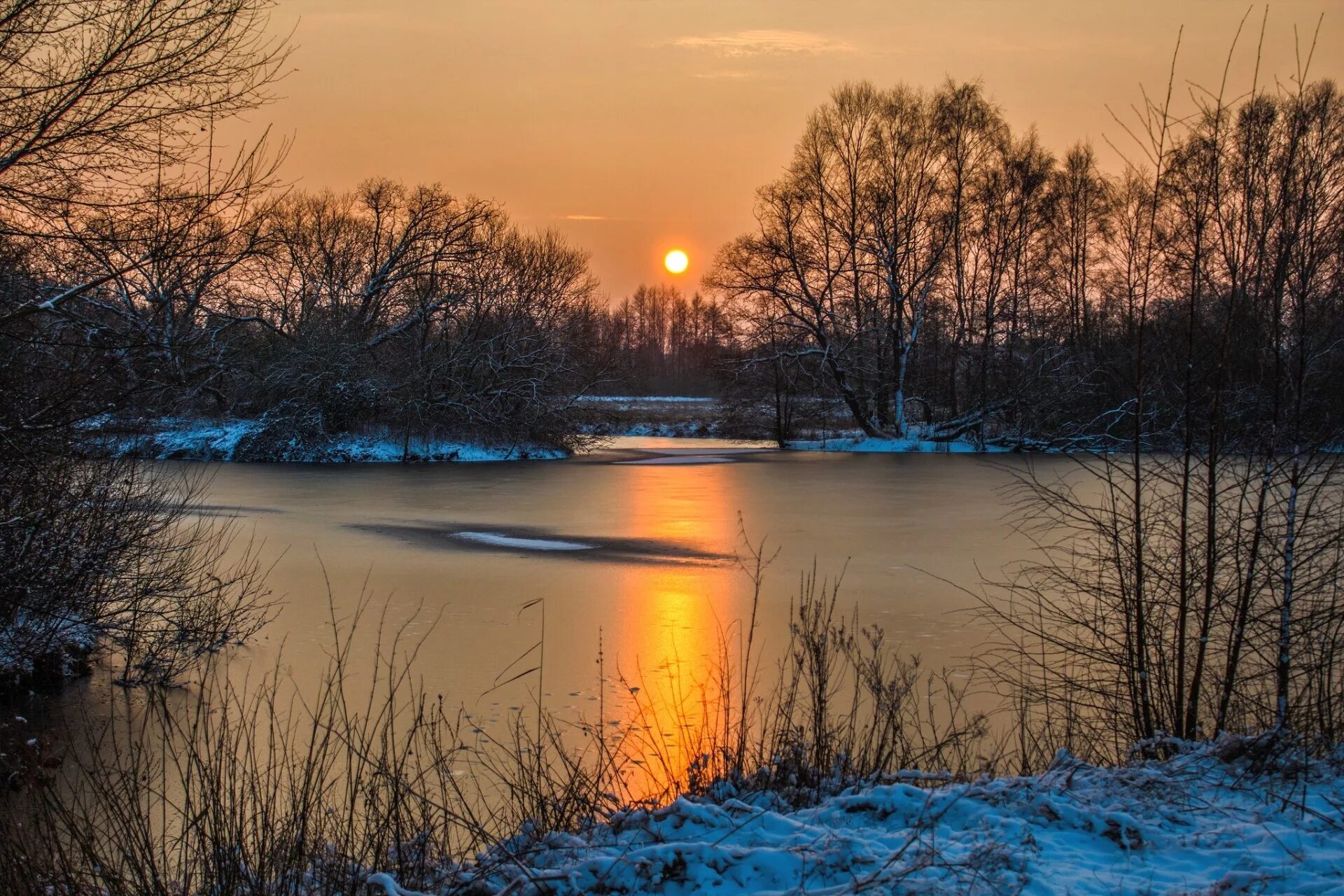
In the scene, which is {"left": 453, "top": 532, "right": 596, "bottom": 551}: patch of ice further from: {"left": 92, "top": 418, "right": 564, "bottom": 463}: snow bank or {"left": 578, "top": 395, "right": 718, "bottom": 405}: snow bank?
{"left": 578, "top": 395, "right": 718, "bottom": 405}: snow bank

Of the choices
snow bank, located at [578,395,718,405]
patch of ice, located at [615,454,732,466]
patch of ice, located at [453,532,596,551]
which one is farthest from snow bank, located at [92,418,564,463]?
snow bank, located at [578,395,718,405]

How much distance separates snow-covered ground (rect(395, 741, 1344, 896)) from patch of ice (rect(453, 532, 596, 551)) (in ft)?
28.8

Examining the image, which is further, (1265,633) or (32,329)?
(32,329)

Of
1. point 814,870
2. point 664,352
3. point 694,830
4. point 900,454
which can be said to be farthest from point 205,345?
point 664,352

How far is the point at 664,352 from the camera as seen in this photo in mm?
103938

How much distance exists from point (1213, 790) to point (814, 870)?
160 centimetres

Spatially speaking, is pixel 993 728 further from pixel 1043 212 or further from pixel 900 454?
pixel 1043 212

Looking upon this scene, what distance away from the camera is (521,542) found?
12.6 metres

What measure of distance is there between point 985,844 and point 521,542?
10045 mm

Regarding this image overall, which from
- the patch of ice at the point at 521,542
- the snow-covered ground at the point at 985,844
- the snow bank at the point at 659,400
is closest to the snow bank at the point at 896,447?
the patch of ice at the point at 521,542

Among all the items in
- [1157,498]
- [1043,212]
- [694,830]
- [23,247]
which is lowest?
[694,830]

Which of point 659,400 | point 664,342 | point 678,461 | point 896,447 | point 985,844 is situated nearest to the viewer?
point 985,844

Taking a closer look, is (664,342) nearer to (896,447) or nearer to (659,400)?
(659,400)

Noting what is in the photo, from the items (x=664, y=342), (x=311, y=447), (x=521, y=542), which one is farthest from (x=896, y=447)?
(x=664, y=342)
